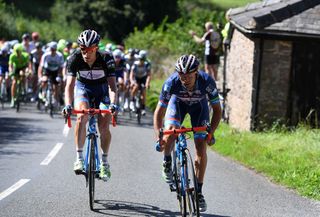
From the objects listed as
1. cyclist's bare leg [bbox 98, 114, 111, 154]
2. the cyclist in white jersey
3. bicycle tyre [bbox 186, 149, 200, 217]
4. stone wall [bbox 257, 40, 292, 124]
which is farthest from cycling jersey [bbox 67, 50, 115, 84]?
the cyclist in white jersey

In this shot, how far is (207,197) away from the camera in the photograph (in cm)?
1088

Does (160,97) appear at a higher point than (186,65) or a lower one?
lower

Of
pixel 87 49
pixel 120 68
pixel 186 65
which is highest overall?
pixel 87 49

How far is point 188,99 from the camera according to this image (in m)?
9.22

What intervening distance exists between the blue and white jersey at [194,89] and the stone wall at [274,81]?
10238 millimetres

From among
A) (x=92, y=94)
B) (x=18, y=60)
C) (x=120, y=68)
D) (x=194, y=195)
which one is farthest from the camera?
(x=18, y=60)

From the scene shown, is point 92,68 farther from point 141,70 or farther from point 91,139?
point 141,70

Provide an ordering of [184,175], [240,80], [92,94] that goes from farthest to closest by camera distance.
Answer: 1. [240,80]
2. [92,94]
3. [184,175]

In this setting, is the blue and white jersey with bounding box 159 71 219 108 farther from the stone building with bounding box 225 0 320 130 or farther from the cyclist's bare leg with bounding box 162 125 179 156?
the stone building with bounding box 225 0 320 130

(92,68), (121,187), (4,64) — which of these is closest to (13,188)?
(121,187)

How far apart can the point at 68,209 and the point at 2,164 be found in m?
4.16

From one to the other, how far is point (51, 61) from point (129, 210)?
42.1 ft

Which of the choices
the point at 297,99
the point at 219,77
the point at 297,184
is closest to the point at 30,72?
the point at 219,77

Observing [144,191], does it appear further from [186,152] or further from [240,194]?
[186,152]
